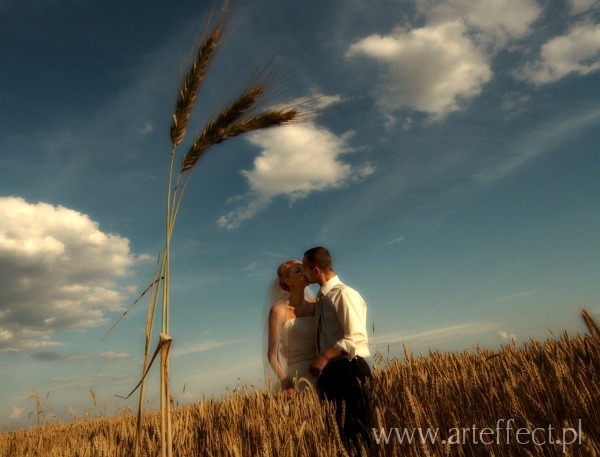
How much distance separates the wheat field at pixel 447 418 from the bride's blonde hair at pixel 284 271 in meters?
1.88

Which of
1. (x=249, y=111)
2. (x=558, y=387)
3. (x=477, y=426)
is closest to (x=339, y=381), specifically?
(x=477, y=426)

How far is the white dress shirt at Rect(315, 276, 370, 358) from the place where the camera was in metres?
3.57

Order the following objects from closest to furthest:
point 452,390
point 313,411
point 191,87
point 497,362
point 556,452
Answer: point 556,452, point 191,87, point 452,390, point 313,411, point 497,362

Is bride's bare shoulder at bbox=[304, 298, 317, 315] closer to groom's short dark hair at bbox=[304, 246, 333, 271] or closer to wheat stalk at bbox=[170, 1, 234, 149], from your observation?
groom's short dark hair at bbox=[304, 246, 333, 271]

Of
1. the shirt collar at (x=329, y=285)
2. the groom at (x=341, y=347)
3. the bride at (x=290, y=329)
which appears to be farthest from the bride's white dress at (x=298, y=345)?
the shirt collar at (x=329, y=285)

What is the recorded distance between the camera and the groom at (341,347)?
335cm

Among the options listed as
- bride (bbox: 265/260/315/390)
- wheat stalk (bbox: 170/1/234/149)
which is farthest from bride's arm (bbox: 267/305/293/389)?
wheat stalk (bbox: 170/1/234/149)

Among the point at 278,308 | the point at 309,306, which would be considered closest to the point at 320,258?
the point at 278,308

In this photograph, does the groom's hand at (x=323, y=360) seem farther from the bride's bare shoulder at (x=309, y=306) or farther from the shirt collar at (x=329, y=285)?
the bride's bare shoulder at (x=309, y=306)

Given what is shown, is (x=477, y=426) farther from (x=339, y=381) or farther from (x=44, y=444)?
(x=44, y=444)

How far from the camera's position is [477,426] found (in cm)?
222

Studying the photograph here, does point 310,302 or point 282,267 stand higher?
point 282,267

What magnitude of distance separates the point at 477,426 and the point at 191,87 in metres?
2.24

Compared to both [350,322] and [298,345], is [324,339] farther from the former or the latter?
[298,345]
